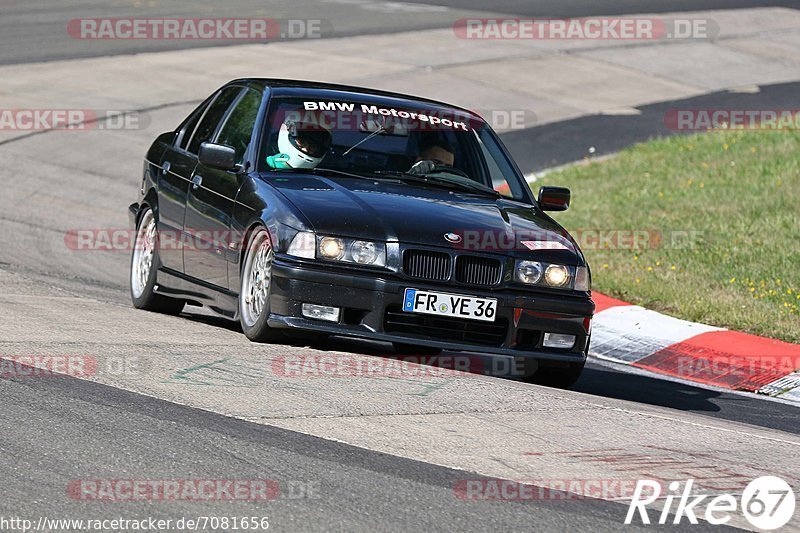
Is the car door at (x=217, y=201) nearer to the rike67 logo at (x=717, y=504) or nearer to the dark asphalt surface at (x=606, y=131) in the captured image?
the rike67 logo at (x=717, y=504)

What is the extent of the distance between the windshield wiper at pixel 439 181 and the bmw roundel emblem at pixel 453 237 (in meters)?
0.94

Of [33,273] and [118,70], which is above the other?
[118,70]

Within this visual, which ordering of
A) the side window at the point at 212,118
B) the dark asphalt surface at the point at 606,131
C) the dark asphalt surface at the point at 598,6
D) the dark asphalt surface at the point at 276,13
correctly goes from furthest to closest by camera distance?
the dark asphalt surface at the point at 598,6 < the dark asphalt surface at the point at 276,13 < the dark asphalt surface at the point at 606,131 < the side window at the point at 212,118

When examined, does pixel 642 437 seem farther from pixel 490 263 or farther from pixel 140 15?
pixel 140 15

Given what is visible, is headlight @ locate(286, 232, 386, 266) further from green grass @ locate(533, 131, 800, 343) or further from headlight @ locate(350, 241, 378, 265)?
green grass @ locate(533, 131, 800, 343)

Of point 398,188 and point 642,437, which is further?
point 398,188

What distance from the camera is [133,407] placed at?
6125 mm

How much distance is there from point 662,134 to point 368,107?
1208 cm

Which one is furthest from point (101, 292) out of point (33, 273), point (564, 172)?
point (564, 172)

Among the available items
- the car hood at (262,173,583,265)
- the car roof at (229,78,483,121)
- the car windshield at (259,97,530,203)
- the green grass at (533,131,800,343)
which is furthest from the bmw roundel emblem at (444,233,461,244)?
the green grass at (533,131,800,343)

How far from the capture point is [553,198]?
9.05m

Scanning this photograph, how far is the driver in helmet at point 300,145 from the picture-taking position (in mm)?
8711

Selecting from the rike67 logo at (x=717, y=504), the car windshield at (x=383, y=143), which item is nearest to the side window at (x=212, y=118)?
the car windshield at (x=383, y=143)

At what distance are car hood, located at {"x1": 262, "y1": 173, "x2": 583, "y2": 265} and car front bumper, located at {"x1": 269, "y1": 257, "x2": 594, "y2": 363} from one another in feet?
0.76
